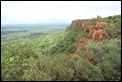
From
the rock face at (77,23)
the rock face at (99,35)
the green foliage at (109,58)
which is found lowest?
the green foliage at (109,58)

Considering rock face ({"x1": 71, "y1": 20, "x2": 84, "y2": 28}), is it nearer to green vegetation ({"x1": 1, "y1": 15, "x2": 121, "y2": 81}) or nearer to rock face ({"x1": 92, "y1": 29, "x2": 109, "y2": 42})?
rock face ({"x1": 92, "y1": 29, "x2": 109, "y2": 42})

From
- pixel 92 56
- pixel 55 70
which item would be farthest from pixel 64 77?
pixel 92 56

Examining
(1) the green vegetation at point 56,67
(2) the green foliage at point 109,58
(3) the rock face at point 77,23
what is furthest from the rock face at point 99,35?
(3) the rock face at point 77,23

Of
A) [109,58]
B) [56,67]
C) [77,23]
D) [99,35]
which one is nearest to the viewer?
[56,67]

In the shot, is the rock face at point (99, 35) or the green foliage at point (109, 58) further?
the rock face at point (99, 35)

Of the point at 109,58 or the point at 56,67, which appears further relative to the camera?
the point at 109,58

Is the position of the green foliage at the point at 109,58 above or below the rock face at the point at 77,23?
below

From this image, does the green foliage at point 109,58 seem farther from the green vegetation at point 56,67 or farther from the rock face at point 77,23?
the rock face at point 77,23

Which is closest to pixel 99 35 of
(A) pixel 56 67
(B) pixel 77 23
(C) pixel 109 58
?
(C) pixel 109 58

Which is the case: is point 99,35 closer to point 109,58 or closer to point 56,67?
point 109,58

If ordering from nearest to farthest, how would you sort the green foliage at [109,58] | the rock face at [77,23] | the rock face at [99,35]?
1. the green foliage at [109,58]
2. the rock face at [99,35]
3. the rock face at [77,23]

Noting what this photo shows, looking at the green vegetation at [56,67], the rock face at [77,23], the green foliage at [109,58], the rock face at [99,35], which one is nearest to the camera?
the green vegetation at [56,67]

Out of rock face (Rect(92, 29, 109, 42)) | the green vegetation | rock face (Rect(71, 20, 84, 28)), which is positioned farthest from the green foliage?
rock face (Rect(71, 20, 84, 28))

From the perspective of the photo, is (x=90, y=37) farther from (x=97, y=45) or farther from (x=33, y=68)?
(x=33, y=68)
